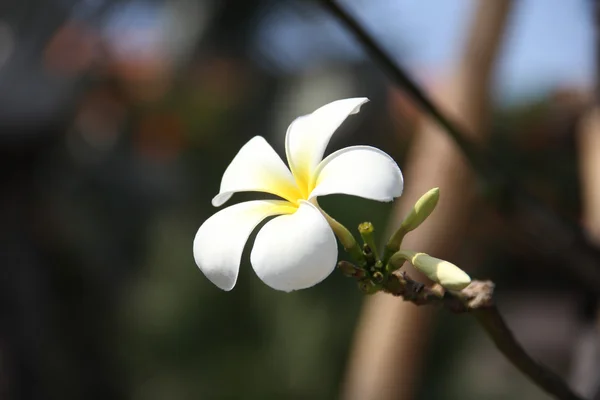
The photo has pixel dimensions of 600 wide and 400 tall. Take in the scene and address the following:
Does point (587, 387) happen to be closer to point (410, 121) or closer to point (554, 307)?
point (410, 121)

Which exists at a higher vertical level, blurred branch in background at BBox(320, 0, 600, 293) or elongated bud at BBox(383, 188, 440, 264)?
blurred branch in background at BBox(320, 0, 600, 293)

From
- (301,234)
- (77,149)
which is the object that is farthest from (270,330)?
(301,234)

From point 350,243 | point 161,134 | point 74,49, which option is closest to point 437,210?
point 350,243

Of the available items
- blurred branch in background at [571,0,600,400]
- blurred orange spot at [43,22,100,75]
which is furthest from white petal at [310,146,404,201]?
blurred orange spot at [43,22,100,75]

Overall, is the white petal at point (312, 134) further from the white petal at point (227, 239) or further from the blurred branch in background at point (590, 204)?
the blurred branch in background at point (590, 204)

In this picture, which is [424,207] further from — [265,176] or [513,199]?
[513,199]

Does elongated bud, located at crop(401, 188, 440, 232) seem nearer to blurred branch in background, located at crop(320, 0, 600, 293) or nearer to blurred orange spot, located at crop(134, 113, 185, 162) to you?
blurred branch in background, located at crop(320, 0, 600, 293)
